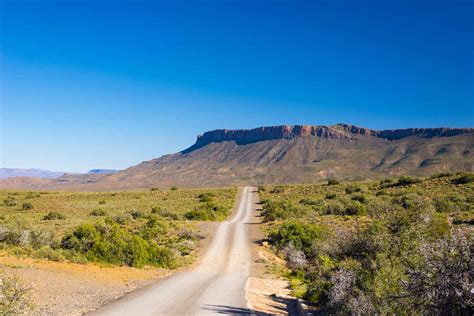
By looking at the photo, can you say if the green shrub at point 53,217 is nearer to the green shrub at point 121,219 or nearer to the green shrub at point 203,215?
the green shrub at point 121,219

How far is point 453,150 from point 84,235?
167607mm

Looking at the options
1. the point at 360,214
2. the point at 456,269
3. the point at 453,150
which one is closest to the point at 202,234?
the point at 360,214

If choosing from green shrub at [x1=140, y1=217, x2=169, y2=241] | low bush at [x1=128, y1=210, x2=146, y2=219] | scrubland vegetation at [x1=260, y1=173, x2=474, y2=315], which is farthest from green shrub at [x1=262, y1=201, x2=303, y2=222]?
green shrub at [x1=140, y1=217, x2=169, y2=241]

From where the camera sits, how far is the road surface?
488 inches

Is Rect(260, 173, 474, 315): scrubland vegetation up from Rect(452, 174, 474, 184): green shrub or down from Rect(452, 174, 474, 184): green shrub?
down

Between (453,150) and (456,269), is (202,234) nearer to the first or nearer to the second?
(456,269)

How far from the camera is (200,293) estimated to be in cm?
1512

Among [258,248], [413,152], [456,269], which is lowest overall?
[258,248]

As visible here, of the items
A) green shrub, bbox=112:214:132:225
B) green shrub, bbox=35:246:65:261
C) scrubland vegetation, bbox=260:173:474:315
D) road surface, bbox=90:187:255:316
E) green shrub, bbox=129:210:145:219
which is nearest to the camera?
scrubland vegetation, bbox=260:173:474:315

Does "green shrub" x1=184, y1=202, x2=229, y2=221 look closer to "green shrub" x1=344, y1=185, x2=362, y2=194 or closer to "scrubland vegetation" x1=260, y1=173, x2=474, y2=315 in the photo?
"scrubland vegetation" x1=260, y1=173, x2=474, y2=315

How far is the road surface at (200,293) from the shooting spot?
40.6ft

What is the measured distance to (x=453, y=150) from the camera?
160 meters

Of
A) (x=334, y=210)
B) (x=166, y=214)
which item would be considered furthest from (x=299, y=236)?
(x=166, y=214)

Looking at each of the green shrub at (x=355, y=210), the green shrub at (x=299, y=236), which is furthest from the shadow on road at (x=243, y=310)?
the green shrub at (x=355, y=210)
